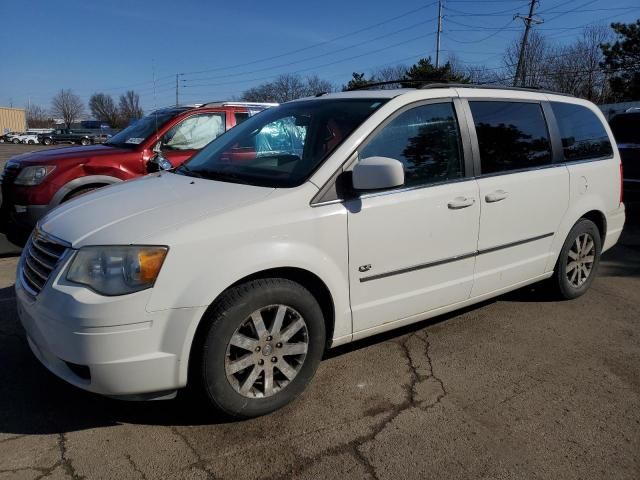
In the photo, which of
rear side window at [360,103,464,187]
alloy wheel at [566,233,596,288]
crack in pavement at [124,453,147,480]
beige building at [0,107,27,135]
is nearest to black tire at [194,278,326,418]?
crack in pavement at [124,453,147,480]

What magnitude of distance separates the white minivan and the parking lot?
11.2 inches

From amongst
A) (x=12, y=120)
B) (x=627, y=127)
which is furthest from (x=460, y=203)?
(x=12, y=120)

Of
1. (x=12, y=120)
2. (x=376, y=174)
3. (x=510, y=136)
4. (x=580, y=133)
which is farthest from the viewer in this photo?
(x=12, y=120)

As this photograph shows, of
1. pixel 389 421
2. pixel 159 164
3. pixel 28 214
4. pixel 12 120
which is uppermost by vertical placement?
pixel 12 120

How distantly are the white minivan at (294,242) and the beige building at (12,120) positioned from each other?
85186mm

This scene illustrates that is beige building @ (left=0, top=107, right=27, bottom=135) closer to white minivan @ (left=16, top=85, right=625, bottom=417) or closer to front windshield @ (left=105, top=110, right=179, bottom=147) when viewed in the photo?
front windshield @ (left=105, top=110, right=179, bottom=147)

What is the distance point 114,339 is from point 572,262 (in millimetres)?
3940

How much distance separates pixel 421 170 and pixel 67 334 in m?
2.26

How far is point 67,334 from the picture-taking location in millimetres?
2498

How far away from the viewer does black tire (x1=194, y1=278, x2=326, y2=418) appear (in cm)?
265

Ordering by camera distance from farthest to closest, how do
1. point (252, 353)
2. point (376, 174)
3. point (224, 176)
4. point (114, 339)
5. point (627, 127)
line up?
point (627, 127) → point (224, 176) → point (376, 174) → point (252, 353) → point (114, 339)

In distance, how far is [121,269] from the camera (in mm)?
2508

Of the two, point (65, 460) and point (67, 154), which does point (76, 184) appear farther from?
point (65, 460)

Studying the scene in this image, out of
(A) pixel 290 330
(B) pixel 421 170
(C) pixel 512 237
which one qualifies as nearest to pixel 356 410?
(A) pixel 290 330
